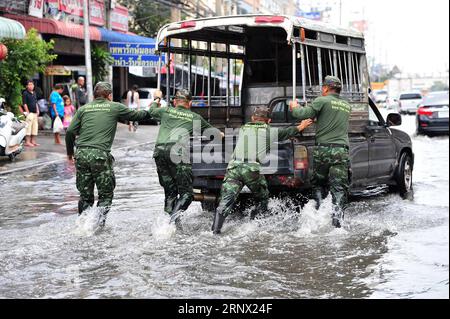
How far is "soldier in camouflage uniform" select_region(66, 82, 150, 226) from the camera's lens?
795 centimetres

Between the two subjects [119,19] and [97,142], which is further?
[119,19]

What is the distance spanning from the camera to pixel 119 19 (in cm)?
3097

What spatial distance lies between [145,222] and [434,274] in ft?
12.2

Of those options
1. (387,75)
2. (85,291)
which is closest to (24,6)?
(85,291)

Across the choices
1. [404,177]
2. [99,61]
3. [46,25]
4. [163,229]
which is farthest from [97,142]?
[99,61]

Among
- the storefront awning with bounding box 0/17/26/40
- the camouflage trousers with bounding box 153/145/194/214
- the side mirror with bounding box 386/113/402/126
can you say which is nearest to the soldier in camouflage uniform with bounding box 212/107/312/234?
the camouflage trousers with bounding box 153/145/194/214

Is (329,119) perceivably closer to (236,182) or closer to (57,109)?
(236,182)

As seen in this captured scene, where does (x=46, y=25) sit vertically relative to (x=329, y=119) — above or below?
above

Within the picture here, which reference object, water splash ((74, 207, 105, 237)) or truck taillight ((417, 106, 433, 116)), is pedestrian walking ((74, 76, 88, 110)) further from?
water splash ((74, 207, 105, 237))

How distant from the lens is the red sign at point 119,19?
30297 mm

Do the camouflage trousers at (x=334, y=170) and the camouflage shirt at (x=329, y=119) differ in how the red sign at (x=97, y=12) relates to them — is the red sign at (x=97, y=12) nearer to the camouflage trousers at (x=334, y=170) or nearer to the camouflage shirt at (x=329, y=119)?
the camouflage shirt at (x=329, y=119)

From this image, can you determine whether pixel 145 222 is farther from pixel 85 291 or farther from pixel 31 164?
pixel 31 164

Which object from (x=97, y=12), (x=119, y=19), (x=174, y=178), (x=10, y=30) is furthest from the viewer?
(x=119, y=19)

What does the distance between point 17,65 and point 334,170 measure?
1277 cm
